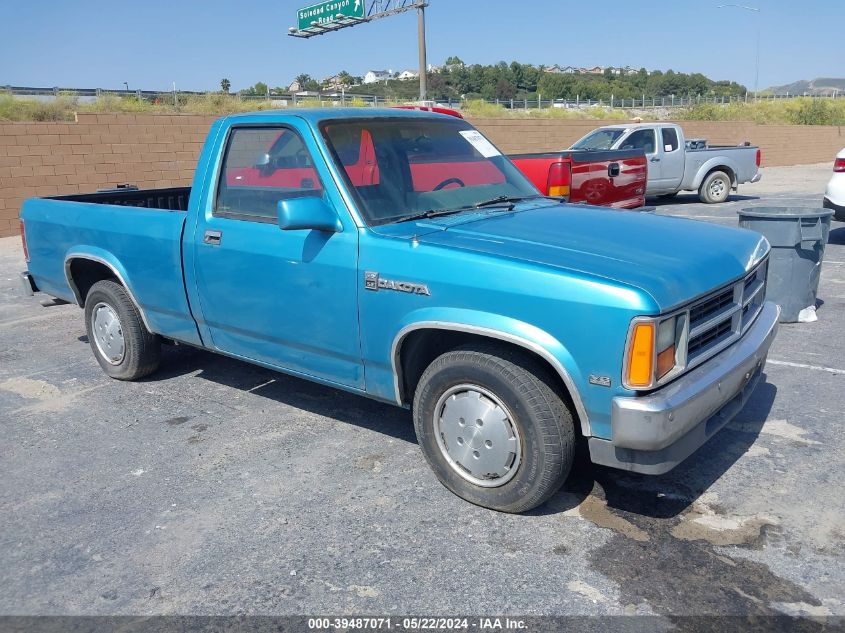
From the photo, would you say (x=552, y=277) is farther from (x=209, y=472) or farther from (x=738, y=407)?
(x=209, y=472)

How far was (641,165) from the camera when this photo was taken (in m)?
9.45

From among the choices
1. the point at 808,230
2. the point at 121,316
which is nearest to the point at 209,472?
the point at 121,316

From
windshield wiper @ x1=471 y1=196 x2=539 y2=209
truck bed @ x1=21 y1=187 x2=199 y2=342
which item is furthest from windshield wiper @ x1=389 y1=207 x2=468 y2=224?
truck bed @ x1=21 y1=187 x2=199 y2=342

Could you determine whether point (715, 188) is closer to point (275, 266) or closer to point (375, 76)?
point (275, 266)

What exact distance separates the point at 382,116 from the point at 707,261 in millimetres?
2070

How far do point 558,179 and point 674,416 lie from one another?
223 inches

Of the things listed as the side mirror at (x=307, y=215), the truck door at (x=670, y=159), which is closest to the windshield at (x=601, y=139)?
the truck door at (x=670, y=159)

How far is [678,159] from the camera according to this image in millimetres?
15789

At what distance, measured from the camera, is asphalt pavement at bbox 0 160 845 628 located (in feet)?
9.66

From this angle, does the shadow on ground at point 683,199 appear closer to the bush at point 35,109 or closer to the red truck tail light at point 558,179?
the red truck tail light at point 558,179

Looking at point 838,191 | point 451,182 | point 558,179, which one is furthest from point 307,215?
point 838,191

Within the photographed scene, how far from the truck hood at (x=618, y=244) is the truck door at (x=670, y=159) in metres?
12.2

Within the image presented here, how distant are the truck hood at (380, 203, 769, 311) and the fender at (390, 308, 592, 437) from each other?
288mm

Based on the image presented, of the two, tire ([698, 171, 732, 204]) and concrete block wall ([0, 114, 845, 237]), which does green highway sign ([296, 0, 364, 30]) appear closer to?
concrete block wall ([0, 114, 845, 237])
